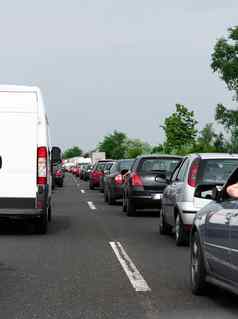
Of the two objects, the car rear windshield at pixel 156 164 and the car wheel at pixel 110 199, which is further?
the car wheel at pixel 110 199

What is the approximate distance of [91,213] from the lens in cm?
2517

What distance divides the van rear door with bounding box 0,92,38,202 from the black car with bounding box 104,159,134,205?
37.0 ft

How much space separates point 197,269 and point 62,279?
1.96 meters

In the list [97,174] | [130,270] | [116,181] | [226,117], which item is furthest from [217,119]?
[130,270]

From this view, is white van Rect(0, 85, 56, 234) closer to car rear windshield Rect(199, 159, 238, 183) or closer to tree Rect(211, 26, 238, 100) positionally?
car rear windshield Rect(199, 159, 238, 183)

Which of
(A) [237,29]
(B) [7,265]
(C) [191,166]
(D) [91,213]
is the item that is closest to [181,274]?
(B) [7,265]

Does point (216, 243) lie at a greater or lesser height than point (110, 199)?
greater

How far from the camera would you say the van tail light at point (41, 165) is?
16.3 metres

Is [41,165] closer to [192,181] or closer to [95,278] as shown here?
[192,181]

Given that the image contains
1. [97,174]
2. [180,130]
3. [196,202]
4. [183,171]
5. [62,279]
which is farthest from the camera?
[180,130]

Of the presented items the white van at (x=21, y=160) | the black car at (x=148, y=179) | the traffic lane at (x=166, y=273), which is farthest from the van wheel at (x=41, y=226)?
the black car at (x=148, y=179)

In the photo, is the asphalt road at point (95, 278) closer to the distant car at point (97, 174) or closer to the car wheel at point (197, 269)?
the car wheel at point (197, 269)

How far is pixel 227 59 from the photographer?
269 feet

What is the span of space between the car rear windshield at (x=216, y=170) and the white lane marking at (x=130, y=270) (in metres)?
1.85
